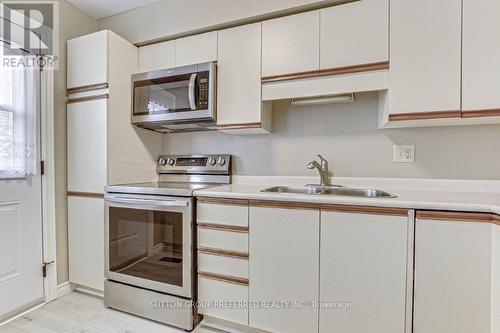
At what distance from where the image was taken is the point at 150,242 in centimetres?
178

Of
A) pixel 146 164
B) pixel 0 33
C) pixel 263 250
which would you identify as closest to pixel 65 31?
pixel 0 33

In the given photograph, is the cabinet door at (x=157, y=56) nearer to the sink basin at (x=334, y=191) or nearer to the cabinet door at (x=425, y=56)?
the sink basin at (x=334, y=191)

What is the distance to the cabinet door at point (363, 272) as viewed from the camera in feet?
3.94

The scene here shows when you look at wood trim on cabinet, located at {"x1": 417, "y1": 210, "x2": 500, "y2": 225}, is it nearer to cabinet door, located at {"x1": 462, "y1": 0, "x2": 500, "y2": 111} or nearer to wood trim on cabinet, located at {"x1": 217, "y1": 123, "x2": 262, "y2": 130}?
cabinet door, located at {"x1": 462, "y1": 0, "x2": 500, "y2": 111}

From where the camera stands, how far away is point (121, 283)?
1786 mm

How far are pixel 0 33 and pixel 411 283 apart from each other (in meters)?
2.79

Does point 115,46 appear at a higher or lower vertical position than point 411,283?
higher

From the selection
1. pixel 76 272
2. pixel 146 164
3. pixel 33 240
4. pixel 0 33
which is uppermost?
pixel 0 33

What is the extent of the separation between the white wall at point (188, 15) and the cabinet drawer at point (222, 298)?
1.76 m

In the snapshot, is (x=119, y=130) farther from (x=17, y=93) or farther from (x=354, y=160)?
(x=354, y=160)

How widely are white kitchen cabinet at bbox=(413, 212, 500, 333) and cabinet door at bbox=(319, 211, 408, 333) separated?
0.08 metres

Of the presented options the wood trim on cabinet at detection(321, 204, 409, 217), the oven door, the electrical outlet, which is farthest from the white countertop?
the oven door

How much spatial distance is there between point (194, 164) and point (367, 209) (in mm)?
1450

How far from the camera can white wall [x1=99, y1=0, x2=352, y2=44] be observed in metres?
1.69
